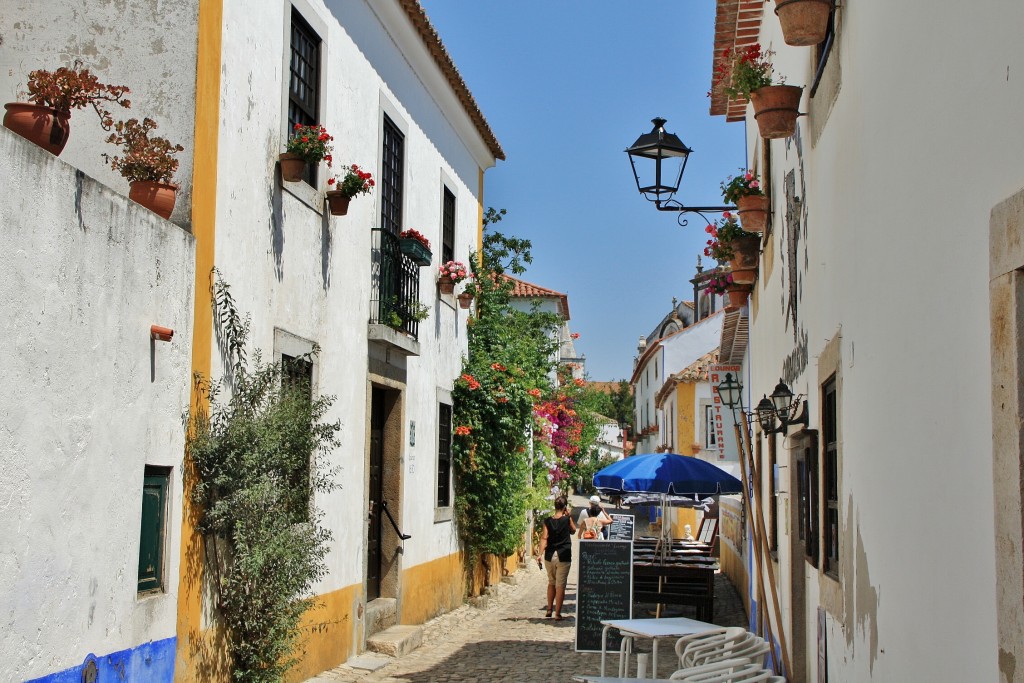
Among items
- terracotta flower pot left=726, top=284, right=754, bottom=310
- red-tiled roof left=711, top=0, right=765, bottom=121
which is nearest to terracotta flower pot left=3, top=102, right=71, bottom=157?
red-tiled roof left=711, top=0, right=765, bottom=121

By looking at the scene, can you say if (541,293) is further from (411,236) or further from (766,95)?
(766,95)

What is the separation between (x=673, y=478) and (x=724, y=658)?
337 inches

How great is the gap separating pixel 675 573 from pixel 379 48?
22.7 feet

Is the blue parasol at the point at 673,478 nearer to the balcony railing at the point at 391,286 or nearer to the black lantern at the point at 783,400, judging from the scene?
the balcony railing at the point at 391,286

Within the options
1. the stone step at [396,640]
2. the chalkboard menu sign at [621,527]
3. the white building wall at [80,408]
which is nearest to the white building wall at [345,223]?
the stone step at [396,640]

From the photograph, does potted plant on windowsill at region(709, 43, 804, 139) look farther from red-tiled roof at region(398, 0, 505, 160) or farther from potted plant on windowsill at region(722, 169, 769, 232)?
red-tiled roof at region(398, 0, 505, 160)

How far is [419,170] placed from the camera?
549 inches

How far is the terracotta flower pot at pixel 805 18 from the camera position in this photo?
19.1ft

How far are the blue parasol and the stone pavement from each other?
167 centimetres

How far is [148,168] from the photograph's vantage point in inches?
273

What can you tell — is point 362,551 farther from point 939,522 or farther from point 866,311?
point 939,522

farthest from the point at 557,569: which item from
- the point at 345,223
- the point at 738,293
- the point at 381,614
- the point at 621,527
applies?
the point at 345,223

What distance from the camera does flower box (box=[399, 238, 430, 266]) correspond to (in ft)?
40.8

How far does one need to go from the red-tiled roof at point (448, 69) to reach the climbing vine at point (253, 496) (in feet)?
18.3
